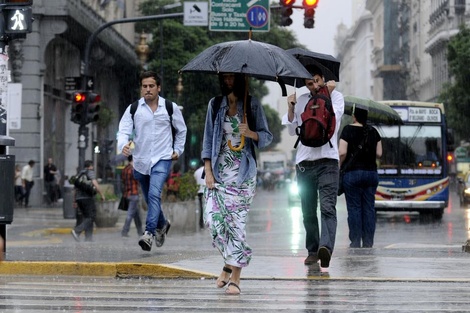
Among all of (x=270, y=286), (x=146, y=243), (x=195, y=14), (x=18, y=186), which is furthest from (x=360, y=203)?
(x=18, y=186)

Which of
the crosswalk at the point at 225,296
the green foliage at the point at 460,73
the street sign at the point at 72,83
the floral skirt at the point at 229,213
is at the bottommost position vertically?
the crosswalk at the point at 225,296

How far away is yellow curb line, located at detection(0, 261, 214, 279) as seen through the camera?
10.7 meters

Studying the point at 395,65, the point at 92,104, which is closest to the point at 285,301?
the point at 92,104

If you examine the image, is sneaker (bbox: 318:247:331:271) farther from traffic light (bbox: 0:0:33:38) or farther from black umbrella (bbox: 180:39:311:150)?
traffic light (bbox: 0:0:33:38)

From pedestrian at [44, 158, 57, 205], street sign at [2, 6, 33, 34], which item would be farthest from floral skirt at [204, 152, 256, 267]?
pedestrian at [44, 158, 57, 205]

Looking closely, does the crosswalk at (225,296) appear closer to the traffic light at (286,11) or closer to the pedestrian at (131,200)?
the pedestrian at (131,200)

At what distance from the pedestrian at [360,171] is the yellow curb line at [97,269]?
16.3 ft

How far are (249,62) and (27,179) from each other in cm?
2939

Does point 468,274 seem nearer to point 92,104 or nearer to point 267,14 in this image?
point 92,104

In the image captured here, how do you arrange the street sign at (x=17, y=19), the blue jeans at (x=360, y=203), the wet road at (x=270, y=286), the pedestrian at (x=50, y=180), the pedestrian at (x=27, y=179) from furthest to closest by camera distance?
the pedestrian at (x=50, y=180) < the pedestrian at (x=27, y=179) < the blue jeans at (x=360, y=203) < the street sign at (x=17, y=19) < the wet road at (x=270, y=286)

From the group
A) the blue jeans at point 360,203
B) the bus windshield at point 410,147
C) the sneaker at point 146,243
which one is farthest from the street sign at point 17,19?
the bus windshield at point 410,147

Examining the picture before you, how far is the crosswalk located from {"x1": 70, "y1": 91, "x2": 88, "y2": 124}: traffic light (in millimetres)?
16609

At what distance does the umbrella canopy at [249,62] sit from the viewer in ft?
32.4

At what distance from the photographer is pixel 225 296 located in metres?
9.34
